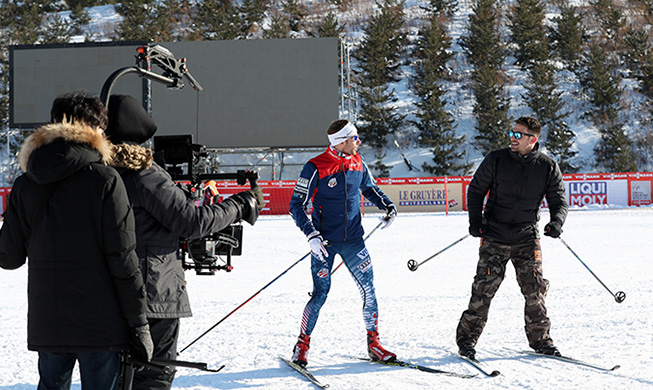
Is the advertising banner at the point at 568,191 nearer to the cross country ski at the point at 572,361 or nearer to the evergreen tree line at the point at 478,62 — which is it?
the evergreen tree line at the point at 478,62

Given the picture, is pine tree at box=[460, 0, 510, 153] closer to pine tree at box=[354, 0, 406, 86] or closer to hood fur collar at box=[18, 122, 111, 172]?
pine tree at box=[354, 0, 406, 86]

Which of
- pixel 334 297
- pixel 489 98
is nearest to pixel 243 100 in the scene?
pixel 489 98

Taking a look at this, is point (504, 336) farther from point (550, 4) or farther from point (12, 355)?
point (550, 4)

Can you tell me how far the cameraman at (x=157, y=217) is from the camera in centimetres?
266

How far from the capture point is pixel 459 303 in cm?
670

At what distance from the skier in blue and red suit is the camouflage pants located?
27.7 inches

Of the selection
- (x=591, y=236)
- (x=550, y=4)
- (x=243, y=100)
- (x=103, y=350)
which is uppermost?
(x=550, y=4)

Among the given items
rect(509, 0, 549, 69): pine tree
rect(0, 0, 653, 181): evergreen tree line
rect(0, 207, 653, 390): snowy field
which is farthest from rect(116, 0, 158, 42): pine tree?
rect(0, 207, 653, 390): snowy field

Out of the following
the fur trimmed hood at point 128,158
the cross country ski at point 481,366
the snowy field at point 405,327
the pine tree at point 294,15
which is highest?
the pine tree at point 294,15

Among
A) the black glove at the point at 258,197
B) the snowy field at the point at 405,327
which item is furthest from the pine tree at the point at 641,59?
the black glove at the point at 258,197

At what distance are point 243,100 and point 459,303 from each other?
20.2 metres

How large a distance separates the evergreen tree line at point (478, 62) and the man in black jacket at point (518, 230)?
27.9 meters

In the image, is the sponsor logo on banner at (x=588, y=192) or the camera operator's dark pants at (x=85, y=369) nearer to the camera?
the camera operator's dark pants at (x=85, y=369)

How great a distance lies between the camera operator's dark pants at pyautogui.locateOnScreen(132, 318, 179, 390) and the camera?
9.35 feet
